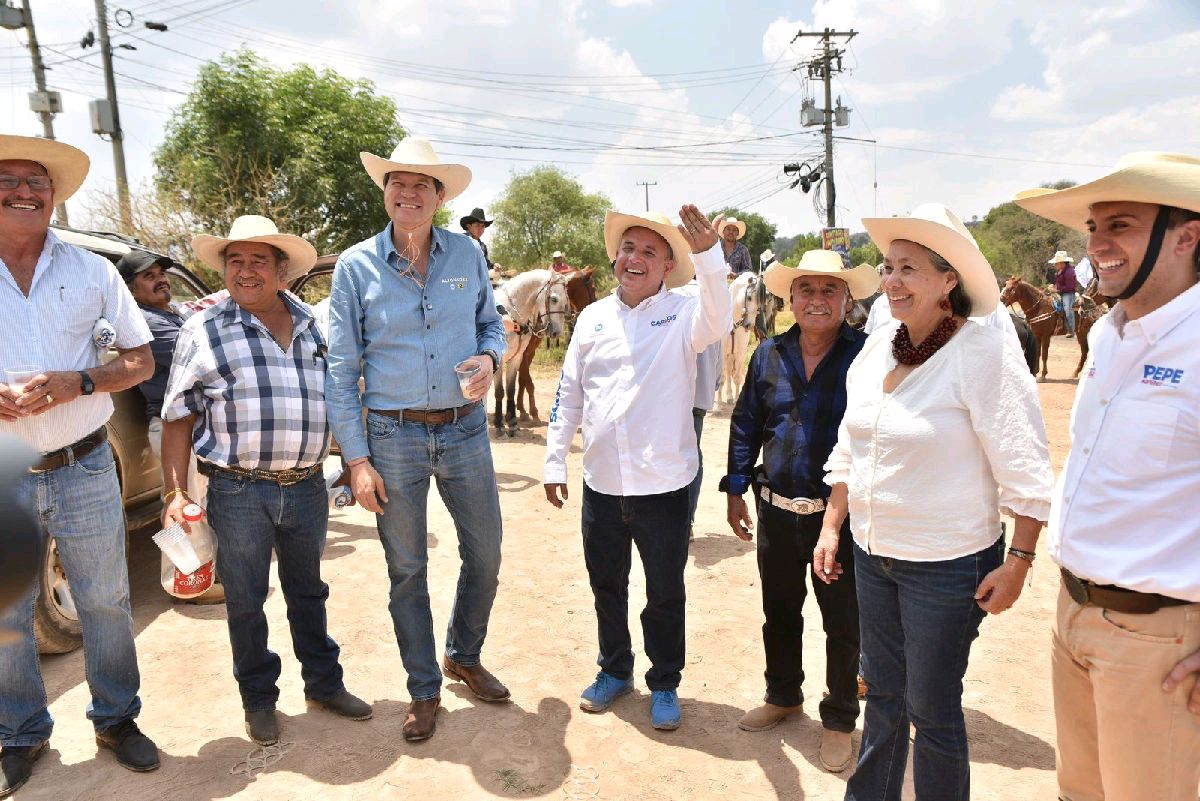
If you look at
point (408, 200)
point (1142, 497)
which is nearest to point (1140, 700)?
point (1142, 497)

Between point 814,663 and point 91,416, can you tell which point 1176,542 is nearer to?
point 814,663

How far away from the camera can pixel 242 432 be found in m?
3.22

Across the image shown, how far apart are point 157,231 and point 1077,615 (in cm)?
1624

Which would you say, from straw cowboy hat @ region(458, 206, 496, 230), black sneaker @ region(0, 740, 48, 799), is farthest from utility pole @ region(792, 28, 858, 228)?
black sneaker @ region(0, 740, 48, 799)

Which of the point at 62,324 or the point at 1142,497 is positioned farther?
the point at 62,324

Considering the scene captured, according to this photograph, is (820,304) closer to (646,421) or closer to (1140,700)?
(646,421)

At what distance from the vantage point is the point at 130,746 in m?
3.26

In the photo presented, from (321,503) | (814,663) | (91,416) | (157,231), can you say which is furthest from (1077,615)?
(157,231)

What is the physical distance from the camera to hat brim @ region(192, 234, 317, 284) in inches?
132

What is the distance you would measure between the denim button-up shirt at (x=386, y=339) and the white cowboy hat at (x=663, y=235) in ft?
2.60

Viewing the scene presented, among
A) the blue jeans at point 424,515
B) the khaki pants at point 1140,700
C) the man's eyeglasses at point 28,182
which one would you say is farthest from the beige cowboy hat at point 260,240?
the khaki pants at point 1140,700

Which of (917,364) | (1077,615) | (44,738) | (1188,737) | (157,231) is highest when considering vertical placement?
(157,231)

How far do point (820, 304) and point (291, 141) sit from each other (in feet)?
73.5

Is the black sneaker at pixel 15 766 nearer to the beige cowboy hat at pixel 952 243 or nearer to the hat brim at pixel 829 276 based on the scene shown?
the hat brim at pixel 829 276
